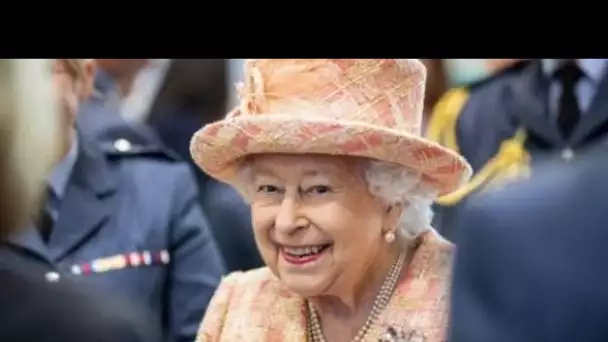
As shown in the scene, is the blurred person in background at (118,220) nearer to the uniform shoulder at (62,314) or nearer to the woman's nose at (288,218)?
the woman's nose at (288,218)

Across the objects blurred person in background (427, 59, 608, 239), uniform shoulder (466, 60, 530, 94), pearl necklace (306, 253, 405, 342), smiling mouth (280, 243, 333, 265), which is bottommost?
pearl necklace (306, 253, 405, 342)

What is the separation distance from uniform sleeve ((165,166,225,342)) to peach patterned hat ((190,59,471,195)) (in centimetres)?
18

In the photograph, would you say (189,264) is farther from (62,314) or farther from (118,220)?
(62,314)

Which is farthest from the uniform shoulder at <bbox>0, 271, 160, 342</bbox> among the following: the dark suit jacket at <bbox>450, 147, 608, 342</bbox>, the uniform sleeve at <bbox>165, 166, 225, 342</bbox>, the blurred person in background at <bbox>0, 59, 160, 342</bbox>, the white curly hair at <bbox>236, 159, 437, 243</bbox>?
the uniform sleeve at <bbox>165, 166, 225, 342</bbox>

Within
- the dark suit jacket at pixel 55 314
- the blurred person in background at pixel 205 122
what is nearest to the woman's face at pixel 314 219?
the blurred person in background at pixel 205 122

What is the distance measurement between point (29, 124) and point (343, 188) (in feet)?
1.36

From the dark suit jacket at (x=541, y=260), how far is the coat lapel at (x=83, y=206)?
3.00 ft

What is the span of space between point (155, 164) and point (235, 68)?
17cm

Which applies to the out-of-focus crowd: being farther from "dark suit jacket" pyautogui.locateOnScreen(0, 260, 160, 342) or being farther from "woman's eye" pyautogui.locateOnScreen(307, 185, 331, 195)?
"dark suit jacket" pyautogui.locateOnScreen(0, 260, 160, 342)

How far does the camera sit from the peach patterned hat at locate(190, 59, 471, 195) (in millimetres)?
1254

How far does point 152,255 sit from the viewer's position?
151 cm

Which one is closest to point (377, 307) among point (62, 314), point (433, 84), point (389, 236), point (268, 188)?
point (389, 236)
